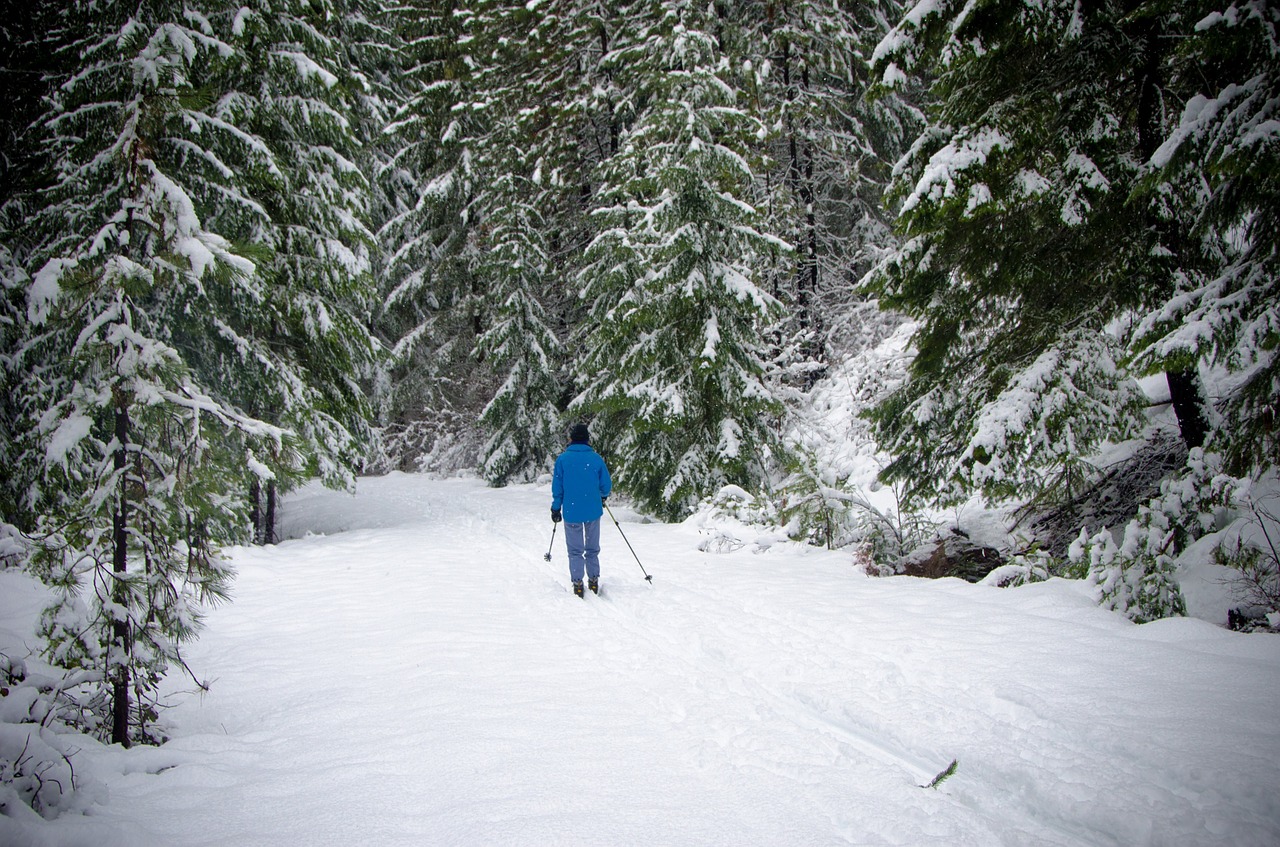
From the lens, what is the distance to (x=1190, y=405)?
563 cm

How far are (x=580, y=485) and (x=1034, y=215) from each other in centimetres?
558

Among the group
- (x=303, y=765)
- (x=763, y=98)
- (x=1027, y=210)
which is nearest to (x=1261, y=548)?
(x=1027, y=210)

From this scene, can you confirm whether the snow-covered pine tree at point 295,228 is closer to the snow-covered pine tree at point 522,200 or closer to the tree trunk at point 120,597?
the snow-covered pine tree at point 522,200

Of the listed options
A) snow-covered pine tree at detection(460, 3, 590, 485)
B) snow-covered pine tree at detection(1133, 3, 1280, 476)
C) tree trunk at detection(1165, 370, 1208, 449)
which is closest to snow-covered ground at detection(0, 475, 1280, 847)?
snow-covered pine tree at detection(1133, 3, 1280, 476)

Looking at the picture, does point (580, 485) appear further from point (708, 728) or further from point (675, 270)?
point (675, 270)

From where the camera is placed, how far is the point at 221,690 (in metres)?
4.15

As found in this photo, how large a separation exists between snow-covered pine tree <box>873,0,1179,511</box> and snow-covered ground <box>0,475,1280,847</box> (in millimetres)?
1551

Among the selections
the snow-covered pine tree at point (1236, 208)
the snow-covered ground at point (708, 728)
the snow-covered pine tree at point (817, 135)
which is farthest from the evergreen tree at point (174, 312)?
the snow-covered pine tree at point (817, 135)

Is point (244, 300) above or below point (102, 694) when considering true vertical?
above

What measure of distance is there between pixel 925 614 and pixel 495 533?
788 cm

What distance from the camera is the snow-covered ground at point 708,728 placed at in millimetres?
2607

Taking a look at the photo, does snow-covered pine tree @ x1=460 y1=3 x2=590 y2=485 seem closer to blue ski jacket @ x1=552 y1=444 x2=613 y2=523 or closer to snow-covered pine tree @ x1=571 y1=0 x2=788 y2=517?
snow-covered pine tree @ x1=571 y1=0 x2=788 y2=517

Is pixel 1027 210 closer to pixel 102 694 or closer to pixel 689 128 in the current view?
pixel 689 128

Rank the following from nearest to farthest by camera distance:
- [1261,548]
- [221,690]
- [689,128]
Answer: [221,690], [1261,548], [689,128]
